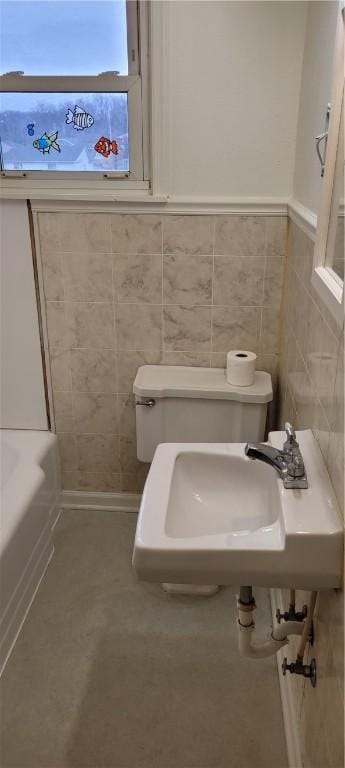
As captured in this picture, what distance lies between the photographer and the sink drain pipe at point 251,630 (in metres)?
1.34

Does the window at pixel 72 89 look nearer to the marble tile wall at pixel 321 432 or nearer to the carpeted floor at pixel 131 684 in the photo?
the marble tile wall at pixel 321 432

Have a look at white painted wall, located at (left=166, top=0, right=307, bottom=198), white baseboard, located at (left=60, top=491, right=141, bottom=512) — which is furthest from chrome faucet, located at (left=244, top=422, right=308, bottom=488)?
white baseboard, located at (left=60, top=491, right=141, bottom=512)

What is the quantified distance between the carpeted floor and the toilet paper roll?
2.56ft

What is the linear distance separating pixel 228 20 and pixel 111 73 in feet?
1.37

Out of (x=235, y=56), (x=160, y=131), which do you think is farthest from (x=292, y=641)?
(x=235, y=56)

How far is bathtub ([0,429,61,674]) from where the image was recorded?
1815mm

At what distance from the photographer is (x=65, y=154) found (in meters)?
2.04

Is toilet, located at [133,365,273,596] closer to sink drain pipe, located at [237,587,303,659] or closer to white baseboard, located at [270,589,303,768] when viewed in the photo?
white baseboard, located at [270,589,303,768]

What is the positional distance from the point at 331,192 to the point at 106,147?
1.01 meters

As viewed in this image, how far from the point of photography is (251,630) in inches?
55.1

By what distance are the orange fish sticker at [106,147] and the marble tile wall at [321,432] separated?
28.5 inches

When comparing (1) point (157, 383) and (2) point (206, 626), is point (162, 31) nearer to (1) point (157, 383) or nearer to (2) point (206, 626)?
(1) point (157, 383)

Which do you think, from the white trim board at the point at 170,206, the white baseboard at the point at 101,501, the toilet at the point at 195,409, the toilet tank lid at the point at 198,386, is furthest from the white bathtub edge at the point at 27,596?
the white trim board at the point at 170,206

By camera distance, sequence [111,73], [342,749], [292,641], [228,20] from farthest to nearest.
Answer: [111,73]
[228,20]
[292,641]
[342,749]
